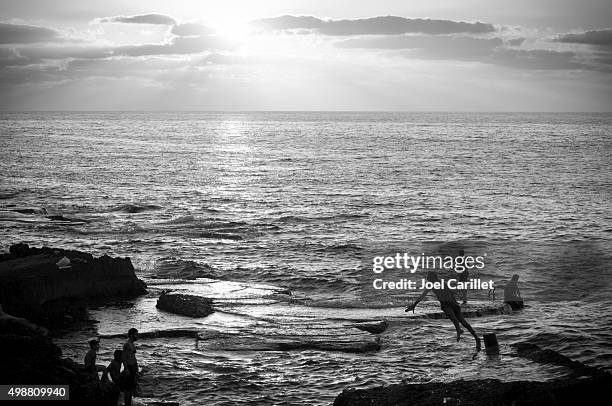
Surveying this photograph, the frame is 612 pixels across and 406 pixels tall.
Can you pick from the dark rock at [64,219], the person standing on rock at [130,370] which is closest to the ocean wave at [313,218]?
the dark rock at [64,219]

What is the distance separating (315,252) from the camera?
3612cm

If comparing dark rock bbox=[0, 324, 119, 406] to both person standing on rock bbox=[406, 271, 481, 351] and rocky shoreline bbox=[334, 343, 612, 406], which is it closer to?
rocky shoreline bbox=[334, 343, 612, 406]

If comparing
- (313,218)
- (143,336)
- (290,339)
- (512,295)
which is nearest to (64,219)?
(313,218)

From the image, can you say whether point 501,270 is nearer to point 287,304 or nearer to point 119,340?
point 287,304

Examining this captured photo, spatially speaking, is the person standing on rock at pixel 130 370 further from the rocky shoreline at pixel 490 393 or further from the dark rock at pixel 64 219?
the dark rock at pixel 64 219

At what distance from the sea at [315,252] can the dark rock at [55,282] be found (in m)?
0.83

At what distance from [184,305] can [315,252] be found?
48.8ft

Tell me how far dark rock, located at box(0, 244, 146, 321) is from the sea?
0.83m

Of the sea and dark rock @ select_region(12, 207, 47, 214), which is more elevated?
dark rock @ select_region(12, 207, 47, 214)

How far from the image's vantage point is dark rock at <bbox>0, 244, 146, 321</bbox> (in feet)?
65.4

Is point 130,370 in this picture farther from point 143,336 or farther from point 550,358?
point 550,358

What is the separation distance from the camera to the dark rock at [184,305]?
2169 cm

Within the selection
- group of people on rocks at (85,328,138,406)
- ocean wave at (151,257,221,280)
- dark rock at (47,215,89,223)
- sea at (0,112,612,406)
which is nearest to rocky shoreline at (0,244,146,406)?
group of people on rocks at (85,328,138,406)

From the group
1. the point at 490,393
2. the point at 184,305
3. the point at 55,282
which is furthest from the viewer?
the point at 184,305
